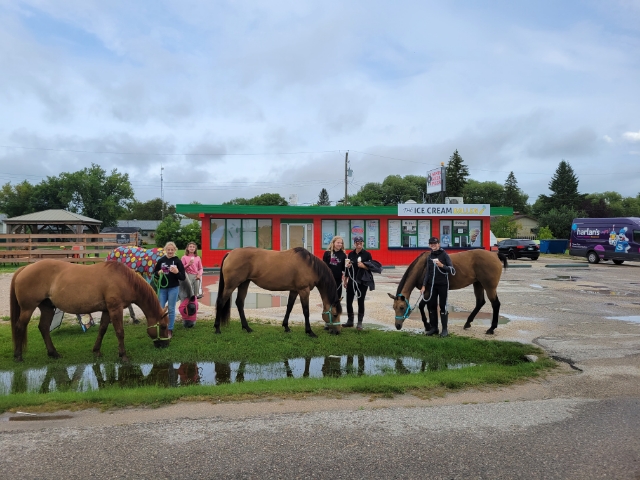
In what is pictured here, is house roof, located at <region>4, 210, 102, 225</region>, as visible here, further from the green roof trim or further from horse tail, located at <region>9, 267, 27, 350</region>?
horse tail, located at <region>9, 267, 27, 350</region>

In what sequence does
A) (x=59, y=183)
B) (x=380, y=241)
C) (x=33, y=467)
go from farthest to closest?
(x=59, y=183)
(x=380, y=241)
(x=33, y=467)

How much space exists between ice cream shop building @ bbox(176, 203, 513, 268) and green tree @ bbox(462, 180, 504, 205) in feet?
206

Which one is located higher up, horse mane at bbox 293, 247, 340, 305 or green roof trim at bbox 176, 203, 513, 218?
green roof trim at bbox 176, 203, 513, 218

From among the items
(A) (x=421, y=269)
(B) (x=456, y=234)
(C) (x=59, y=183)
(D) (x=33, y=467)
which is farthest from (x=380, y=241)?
(C) (x=59, y=183)

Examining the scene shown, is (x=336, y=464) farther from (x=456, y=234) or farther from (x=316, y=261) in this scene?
(x=456, y=234)

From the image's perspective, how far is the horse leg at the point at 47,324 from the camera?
6.78 metres

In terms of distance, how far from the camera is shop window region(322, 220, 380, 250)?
2556cm

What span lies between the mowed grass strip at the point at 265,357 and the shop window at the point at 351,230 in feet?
53.3

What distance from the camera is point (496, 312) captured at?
344 inches

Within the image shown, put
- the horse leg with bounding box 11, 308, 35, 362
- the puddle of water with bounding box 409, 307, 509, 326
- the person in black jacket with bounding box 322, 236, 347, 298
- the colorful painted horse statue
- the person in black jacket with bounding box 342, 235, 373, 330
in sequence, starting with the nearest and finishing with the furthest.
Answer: the horse leg with bounding box 11, 308, 35, 362, the colorful painted horse statue, the person in black jacket with bounding box 342, 235, 373, 330, the person in black jacket with bounding box 322, 236, 347, 298, the puddle of water with bounding box 409, 307, 509, 326

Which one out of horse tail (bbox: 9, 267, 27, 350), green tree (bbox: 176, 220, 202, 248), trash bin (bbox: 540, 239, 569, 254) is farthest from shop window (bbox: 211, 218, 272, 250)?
trash bin (bbox: 540, 239, 569, 254)

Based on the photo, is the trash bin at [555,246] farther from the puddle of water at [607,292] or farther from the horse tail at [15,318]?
the horse tail at [15,318]

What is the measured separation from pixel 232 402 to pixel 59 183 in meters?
70.0

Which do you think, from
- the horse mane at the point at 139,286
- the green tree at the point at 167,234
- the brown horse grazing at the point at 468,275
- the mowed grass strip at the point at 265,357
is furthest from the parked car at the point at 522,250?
the horse mane at the point at 139,286
